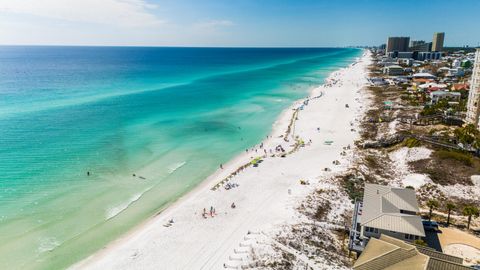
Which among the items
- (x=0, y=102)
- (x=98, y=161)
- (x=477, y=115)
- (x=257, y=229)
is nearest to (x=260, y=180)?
(x=257, y=229)

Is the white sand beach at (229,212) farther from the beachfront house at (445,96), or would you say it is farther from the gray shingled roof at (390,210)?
the beachfront house at (445,96)

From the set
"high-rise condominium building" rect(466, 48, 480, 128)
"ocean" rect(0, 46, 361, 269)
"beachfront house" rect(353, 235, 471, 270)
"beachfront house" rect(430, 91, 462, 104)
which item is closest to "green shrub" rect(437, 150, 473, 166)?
"high-rise condominium building" rect(466, 48, 480, 128)

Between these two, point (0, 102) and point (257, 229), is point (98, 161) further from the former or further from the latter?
point (0, 102)

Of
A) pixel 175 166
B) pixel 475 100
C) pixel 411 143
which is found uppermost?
pixel 475 100

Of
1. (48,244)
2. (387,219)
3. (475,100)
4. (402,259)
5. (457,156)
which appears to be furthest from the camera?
(475,100)

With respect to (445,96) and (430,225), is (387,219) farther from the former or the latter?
(445,96)

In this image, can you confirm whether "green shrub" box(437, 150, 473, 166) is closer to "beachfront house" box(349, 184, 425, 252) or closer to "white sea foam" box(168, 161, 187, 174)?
"beachfront house" box(349, 184, 425, 252)

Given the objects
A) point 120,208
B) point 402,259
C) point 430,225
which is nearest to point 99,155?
point 120,208

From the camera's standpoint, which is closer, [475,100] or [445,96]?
[475,100]
